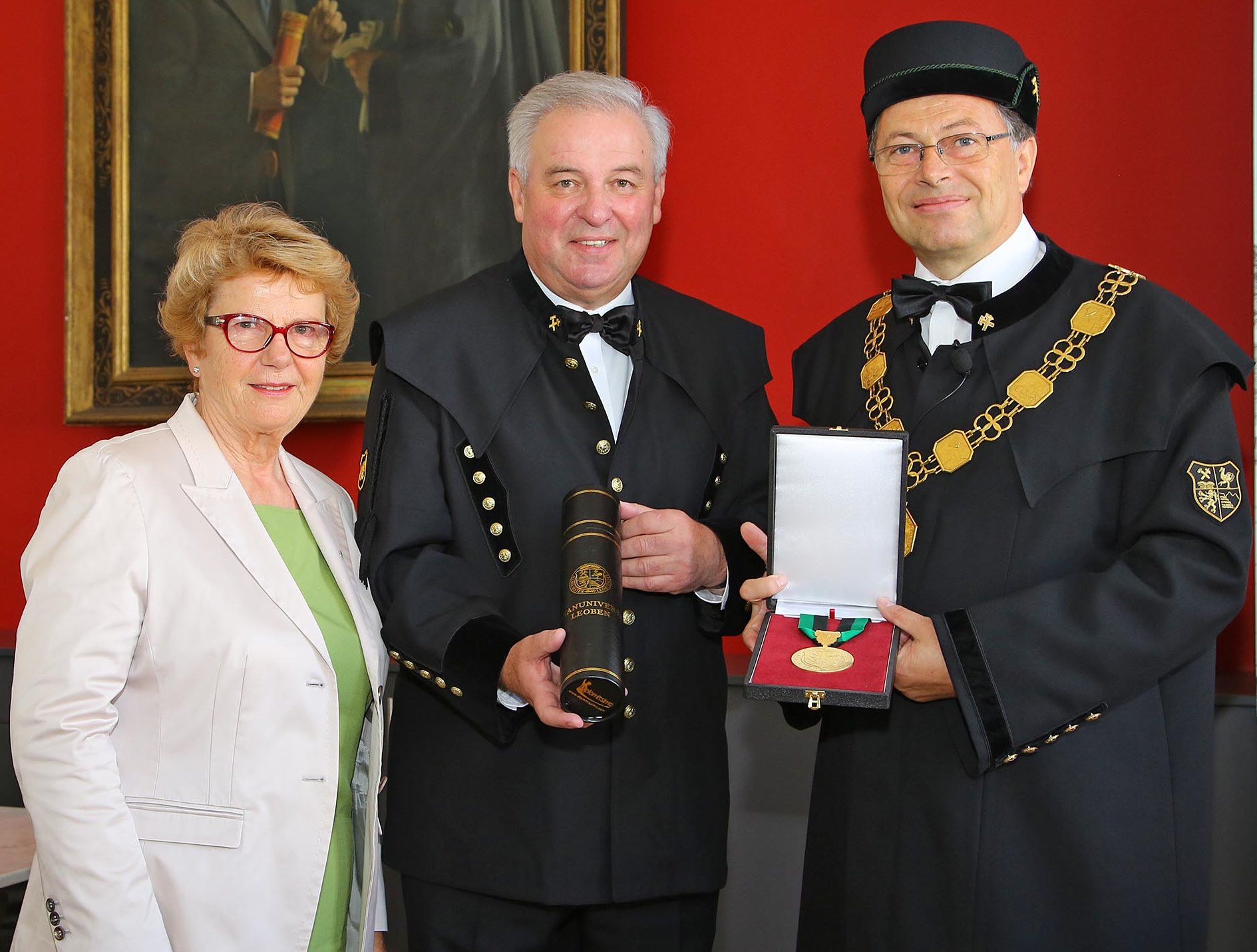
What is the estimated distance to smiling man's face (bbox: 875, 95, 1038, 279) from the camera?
2043mm

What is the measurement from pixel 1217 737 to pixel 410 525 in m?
1.82

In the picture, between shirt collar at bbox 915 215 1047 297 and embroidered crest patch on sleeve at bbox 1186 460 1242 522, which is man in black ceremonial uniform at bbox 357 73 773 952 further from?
embroidered crest patch on sleeve at bbox 1186 460 1242 522

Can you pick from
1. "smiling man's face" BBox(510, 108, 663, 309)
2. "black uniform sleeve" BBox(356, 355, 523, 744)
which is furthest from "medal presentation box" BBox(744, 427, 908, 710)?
"smiling man's face" BBox(510, 108, 663, 309)

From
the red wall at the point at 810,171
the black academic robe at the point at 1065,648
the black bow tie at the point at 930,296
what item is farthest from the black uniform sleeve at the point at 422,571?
the red wall at the point at 810,171

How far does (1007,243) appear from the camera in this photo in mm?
2090

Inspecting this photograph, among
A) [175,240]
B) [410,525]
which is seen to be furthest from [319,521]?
[175,240]

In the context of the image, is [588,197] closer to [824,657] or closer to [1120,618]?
[824,657]

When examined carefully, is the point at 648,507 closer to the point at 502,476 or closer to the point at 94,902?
the point at 502,476

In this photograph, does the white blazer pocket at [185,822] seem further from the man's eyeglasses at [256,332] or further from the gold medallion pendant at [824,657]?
the gold medallion pendant at [824,657]

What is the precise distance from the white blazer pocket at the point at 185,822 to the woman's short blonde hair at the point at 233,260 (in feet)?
2.76

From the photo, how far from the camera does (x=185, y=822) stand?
1.97 meters

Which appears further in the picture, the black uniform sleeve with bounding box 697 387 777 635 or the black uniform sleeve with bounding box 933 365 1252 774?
the black uniform sleeve with bounding box 697 387 777 635

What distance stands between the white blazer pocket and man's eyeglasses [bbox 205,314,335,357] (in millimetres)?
804

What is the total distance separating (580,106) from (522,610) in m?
0.94
